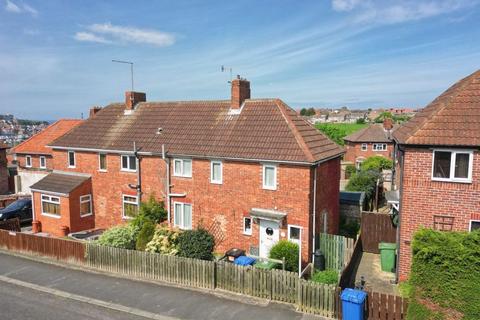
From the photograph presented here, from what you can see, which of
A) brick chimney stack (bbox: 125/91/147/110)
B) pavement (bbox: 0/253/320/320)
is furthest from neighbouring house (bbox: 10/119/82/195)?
pavement (bbox: 0/253/320/320)

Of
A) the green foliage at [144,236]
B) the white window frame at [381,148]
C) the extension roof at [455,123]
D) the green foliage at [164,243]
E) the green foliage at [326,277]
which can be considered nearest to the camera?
the extension roof at [455,123]

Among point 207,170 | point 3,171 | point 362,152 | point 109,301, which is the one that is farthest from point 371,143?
point 109,301

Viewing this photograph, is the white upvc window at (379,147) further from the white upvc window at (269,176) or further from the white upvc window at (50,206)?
the white upvc window at (50,206)

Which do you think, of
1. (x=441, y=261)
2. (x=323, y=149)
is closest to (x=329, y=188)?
(x=323, y=149)

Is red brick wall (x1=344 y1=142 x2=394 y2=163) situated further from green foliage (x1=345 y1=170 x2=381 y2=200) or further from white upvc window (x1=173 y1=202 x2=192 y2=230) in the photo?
white upvc window (x1=173 y1=202 x2=192 y2=230)

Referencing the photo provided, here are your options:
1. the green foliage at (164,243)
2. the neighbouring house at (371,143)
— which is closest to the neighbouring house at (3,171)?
the green foliage at (164,243)

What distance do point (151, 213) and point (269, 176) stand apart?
7.37 meters

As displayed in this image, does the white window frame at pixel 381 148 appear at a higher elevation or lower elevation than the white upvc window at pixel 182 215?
higher

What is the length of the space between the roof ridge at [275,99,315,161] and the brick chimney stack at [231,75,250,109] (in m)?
2.31

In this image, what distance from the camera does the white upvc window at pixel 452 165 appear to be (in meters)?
13.7

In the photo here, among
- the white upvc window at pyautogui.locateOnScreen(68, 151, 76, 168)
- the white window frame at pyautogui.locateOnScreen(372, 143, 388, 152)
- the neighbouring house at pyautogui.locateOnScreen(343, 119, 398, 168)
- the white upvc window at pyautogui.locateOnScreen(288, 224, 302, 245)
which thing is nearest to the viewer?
the white upvc window at pyautogui.locateOnScreen(288, 224, 302, 245)

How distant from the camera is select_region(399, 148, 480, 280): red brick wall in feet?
45.4

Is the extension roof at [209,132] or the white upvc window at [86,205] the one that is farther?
the white upvc window at [86,205]

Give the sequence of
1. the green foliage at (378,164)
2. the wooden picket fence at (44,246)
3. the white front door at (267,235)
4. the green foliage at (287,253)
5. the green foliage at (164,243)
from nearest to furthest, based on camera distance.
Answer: the green foliage at (287,253), the green foliage at (164,243), the white front door at (267,235), the wooden picket fence at (44,246), the green foliage at (378,164)
